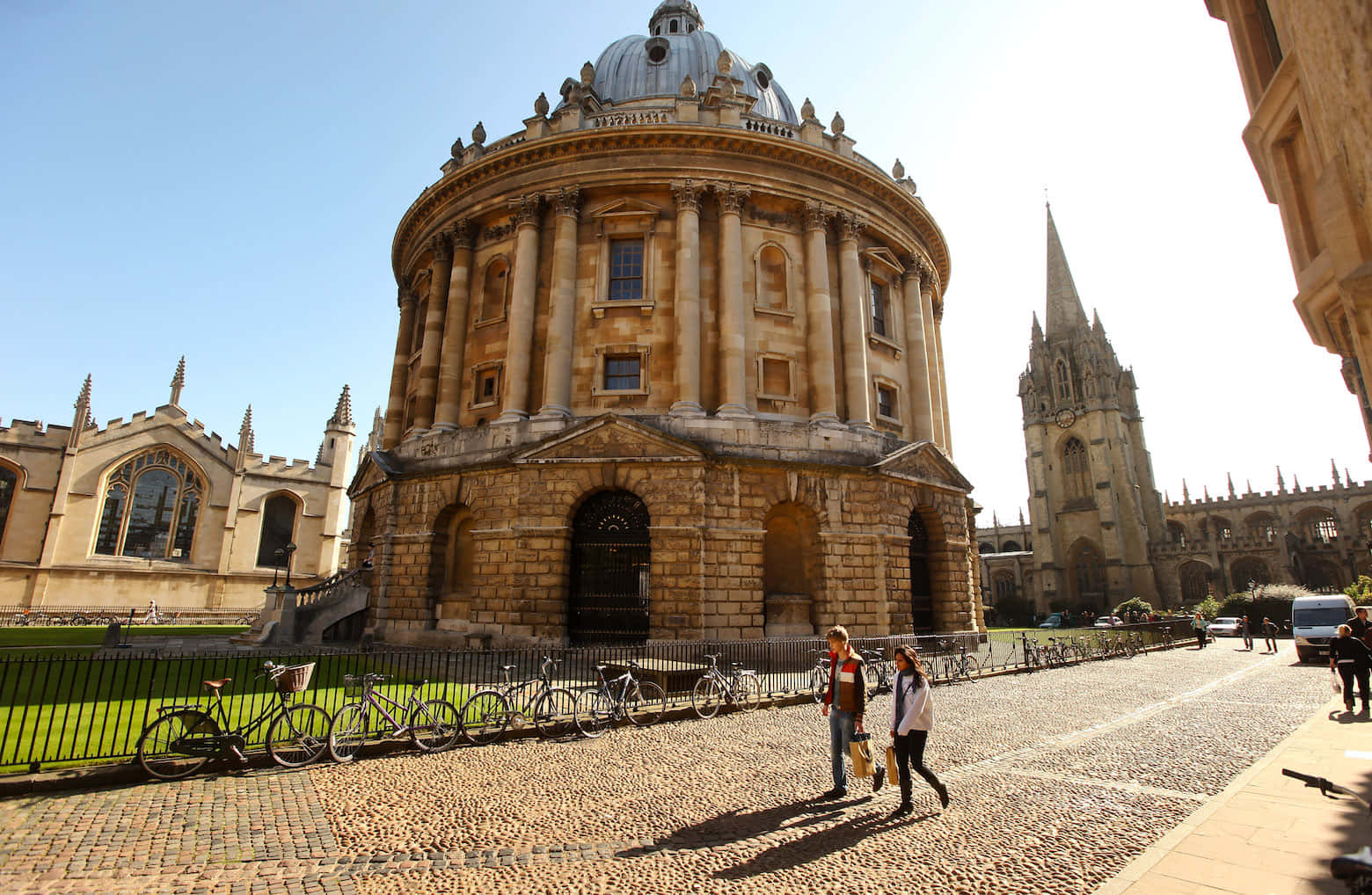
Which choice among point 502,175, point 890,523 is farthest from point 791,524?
point 502,175

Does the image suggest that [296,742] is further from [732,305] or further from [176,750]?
[732,305]

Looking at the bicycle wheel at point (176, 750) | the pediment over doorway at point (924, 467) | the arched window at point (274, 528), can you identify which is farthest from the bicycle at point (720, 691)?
the arched window at point (274, 528)

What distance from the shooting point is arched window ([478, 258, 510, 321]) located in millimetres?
24703

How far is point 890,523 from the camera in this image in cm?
2122

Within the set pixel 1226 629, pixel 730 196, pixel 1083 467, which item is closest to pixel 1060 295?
pixel 1083 467

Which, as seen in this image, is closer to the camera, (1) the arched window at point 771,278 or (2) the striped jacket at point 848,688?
(2) the striped jacket at point 848,688

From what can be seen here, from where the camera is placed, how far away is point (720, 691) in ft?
40.5

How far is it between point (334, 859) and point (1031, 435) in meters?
79.6

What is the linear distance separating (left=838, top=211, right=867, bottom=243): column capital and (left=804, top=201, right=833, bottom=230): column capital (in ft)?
2.88

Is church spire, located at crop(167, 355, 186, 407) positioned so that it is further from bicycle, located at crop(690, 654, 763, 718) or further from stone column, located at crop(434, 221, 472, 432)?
bicycle, located at crop(690, 654, 763, 718)

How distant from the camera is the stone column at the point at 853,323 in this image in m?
22.8

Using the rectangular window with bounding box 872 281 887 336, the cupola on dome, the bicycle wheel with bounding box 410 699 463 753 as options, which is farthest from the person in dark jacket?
the cupola on dome

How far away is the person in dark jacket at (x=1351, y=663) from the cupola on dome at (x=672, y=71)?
26.7m

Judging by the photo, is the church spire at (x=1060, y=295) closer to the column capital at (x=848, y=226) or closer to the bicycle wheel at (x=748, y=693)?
the column capital at (x=848, y=226)
